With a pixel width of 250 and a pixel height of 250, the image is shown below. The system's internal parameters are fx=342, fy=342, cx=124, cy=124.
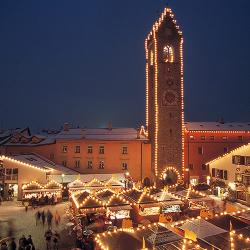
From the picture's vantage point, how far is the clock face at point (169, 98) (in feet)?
147

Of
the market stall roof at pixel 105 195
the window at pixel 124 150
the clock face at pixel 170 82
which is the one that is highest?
the clock face at pixel 170 82

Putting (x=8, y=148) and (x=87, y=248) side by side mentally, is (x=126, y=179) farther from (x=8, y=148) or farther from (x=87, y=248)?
(x=87, y=248)

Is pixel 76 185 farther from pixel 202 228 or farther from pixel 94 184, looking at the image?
pixel 202 228

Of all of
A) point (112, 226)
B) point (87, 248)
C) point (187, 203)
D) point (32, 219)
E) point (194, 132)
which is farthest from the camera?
point (194, 132)

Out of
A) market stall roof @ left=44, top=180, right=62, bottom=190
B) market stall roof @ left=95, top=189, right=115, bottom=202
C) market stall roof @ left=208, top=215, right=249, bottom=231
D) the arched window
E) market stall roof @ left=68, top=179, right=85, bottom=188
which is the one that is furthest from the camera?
the arched window

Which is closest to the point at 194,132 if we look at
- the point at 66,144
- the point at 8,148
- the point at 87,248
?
the point at 66,144

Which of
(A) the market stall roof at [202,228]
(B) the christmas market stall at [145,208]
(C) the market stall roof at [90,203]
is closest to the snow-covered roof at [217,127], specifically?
(B) the christmas market stall at [145,208]

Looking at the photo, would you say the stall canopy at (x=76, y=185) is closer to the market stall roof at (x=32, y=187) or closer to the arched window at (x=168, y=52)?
the market stall roof at (x=32, y=187)

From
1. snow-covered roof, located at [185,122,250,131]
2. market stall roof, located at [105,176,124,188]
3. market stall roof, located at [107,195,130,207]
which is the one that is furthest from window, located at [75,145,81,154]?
market stall roof, located at [107,195,130,207]

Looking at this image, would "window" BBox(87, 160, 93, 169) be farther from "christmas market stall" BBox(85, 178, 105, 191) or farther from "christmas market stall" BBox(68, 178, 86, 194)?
"christmas market stall" BBox(68, 178, 86, 194)

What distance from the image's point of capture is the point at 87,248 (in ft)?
62.5

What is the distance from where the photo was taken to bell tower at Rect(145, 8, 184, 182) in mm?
44500

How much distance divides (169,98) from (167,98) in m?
0.28

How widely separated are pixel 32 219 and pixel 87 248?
30.9 ft
